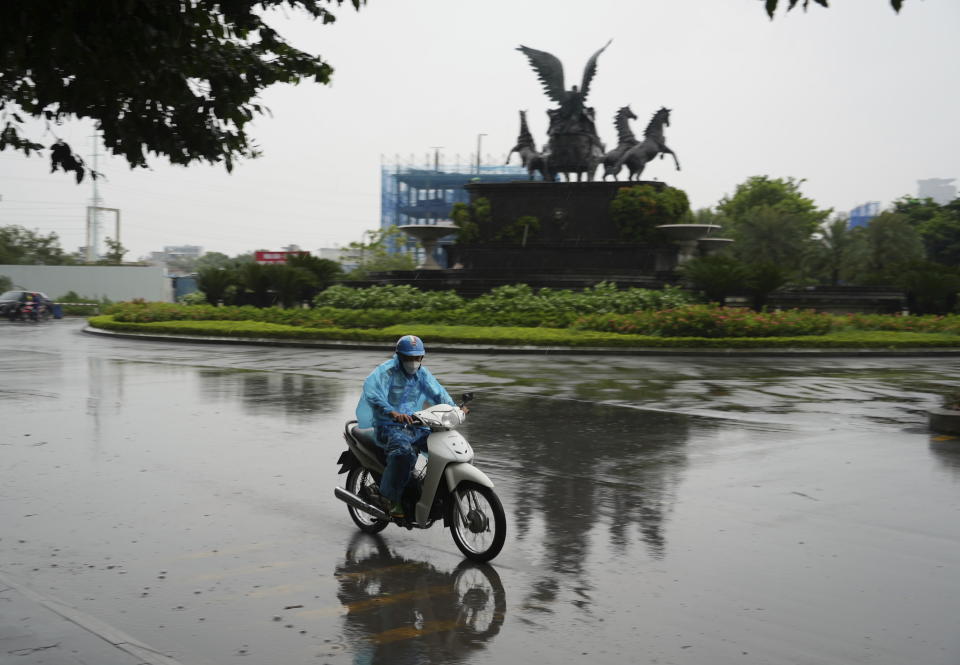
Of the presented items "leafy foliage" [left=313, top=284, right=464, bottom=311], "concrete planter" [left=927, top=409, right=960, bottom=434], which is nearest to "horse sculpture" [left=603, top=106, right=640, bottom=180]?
"leafy foliage" [left=313, top=284, right=464, bottom=311]

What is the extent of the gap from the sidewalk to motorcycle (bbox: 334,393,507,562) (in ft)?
6.90

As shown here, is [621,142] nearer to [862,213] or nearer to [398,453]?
[398,453]

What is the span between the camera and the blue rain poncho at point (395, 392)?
612 centimetres

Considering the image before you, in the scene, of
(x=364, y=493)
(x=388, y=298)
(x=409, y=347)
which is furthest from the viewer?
(x=388, y=298)

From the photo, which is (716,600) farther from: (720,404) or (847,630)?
(720,404)

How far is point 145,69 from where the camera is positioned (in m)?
4.91

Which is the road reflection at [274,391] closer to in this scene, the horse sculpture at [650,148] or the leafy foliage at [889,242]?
the horse sculpture at [650,148]

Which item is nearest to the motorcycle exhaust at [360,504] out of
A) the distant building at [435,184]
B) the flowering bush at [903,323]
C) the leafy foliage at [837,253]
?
the flowering bush at [903,323]

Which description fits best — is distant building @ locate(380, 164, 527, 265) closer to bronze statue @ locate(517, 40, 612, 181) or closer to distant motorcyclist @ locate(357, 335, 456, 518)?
bronze statue @ locate(517, 40, 612, 181)

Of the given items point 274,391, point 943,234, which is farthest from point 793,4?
point 943,234

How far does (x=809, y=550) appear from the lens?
5941 mm

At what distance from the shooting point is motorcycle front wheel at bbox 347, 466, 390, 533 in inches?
255

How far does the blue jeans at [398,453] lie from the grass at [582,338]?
54.4 ft

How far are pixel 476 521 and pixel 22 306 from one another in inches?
1578
